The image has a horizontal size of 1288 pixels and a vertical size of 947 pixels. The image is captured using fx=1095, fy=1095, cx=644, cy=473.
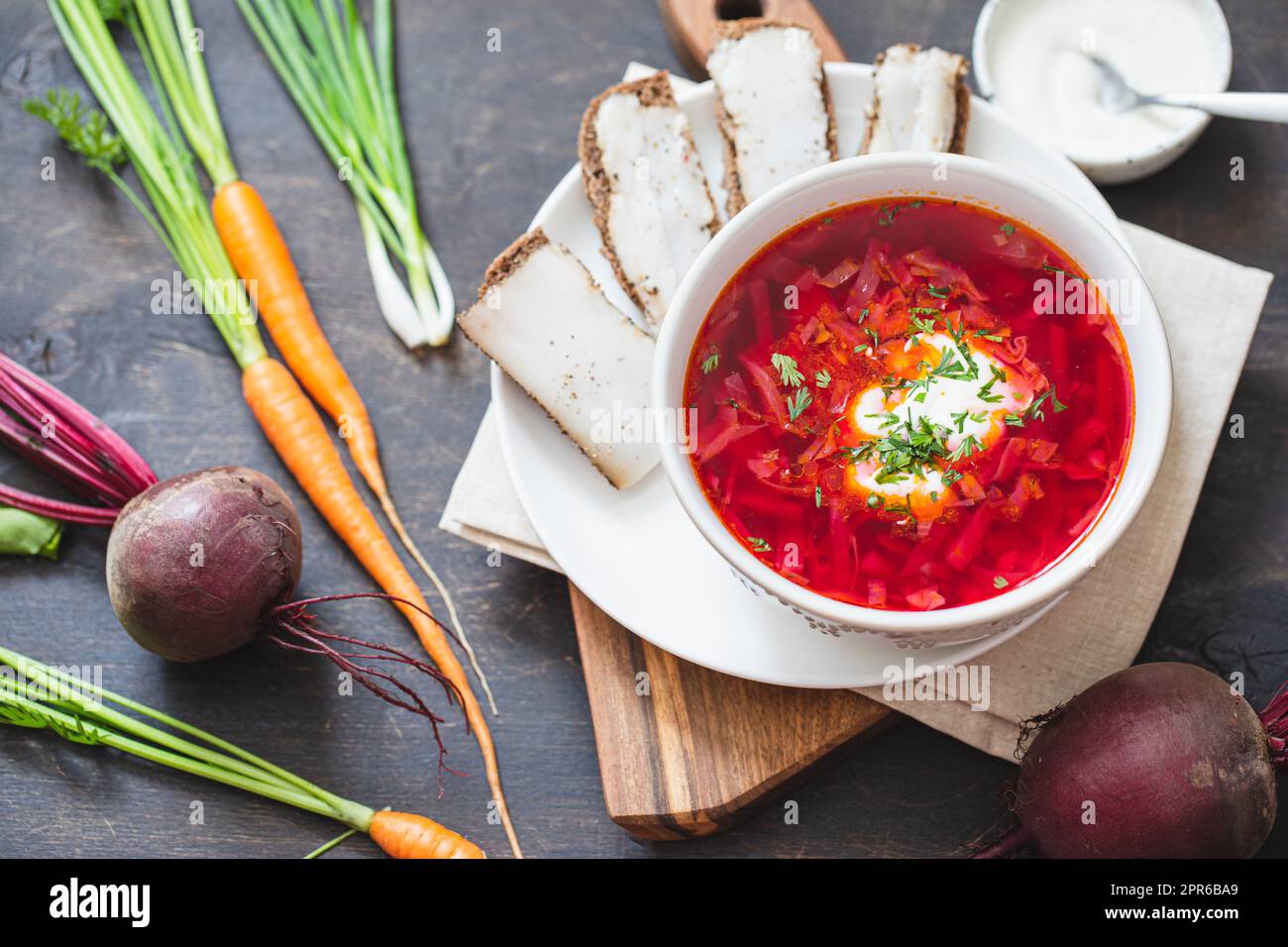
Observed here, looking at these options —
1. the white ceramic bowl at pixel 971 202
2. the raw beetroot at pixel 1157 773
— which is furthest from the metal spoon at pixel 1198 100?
the raw beetroot at pixel 1157 773

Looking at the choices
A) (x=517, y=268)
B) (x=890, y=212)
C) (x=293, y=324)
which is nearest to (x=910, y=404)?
(x=890, y=212)

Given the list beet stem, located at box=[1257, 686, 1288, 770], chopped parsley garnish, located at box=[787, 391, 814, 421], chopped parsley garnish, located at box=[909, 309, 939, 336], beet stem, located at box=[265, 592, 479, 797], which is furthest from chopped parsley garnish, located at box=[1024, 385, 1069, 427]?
beet stem, located at box=[265, 592, 479, 797]

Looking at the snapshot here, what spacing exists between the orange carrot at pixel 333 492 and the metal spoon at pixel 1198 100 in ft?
7.75

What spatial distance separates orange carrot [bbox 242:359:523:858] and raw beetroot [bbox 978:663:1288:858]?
4.68 feet

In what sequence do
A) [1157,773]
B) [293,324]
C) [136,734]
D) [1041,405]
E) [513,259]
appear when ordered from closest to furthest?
[1041,405], [1157,773], [513,259], [136,734], [293,324]

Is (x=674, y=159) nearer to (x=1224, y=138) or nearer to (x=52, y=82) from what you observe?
(x=1224, y=138)

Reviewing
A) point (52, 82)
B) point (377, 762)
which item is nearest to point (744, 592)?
point (377, 762)

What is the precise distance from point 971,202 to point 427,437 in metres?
1.62

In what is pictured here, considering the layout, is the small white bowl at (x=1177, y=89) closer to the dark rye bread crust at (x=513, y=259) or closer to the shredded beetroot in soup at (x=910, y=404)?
the shredded beetroot in soup at (x=910, y=404)

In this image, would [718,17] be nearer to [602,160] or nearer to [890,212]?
[602,160]

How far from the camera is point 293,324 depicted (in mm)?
3119

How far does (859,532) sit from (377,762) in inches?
60.9

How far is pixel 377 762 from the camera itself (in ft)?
9.85

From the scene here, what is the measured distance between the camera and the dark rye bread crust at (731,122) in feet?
8.50
